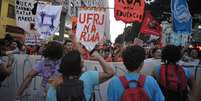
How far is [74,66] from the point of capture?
483cm

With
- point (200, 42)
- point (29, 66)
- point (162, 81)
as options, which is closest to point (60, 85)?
point (162, 81)

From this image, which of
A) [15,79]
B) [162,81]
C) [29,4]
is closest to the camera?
[162,81]

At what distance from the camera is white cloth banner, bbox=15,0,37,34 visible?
39.3ft

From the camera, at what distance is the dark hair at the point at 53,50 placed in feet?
23.2

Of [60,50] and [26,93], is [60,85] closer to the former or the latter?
[60,50]

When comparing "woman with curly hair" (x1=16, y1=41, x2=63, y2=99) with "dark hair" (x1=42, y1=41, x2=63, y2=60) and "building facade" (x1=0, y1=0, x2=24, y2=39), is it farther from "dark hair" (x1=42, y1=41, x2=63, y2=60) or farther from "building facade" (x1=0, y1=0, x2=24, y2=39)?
"building facade" (x1=0, y1=0, x2=24, y2=39)

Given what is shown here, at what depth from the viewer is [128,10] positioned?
11.7 meters

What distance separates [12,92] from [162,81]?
190 inches

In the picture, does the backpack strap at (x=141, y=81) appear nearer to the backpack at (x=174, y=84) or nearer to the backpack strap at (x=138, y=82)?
the backpack strap at (x=138, y=82)

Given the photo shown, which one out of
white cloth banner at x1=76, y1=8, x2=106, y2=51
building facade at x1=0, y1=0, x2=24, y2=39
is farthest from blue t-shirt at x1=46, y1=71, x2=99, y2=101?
building facade at x1=0, y1=0, x2=24, y2=39

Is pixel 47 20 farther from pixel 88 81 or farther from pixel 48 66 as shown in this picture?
pixel 88 81

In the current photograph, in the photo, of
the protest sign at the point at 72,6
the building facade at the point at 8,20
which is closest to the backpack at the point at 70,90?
the protest sign at the point at 72,6

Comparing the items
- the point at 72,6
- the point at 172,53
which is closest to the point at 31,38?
the point at 72,6

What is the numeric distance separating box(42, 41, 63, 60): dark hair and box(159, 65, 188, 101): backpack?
5.18 feet
